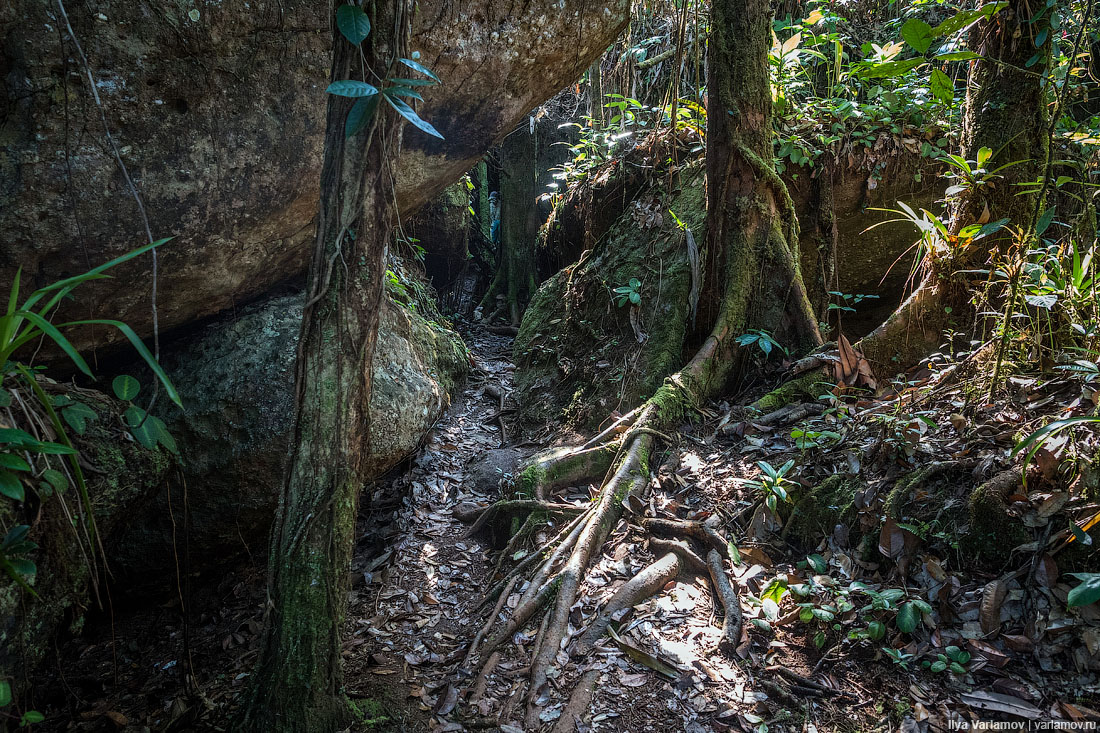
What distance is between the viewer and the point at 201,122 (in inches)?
135

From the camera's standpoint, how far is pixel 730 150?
448cm

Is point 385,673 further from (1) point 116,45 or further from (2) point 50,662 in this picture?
(1) point 116,45

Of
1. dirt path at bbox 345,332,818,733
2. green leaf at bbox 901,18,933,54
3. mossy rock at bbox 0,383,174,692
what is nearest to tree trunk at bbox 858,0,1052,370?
green leaf at bbox 901,18,933,54

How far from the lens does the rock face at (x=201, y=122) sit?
2.99 metres

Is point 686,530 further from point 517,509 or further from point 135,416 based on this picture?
point 135,416

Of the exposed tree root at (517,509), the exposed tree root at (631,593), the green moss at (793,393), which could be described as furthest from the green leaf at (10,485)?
the green moss at (793,393)

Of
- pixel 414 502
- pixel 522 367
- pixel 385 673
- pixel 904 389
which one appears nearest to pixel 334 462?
pixel 385 673

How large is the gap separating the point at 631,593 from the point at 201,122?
3564mm

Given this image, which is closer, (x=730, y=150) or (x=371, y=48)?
(x=371, y=48)

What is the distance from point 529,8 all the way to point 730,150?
1.78m

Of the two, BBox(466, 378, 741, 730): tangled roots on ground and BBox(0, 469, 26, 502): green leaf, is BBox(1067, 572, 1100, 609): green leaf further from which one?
BBox(0, 469, 26, 502): green leaf

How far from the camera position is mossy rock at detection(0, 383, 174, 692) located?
2.20m

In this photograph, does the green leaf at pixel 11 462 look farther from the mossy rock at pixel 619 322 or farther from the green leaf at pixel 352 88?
the mossy rock at pixel 619 322

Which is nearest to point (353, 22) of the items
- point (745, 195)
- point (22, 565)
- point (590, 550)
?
point (22, 565)
